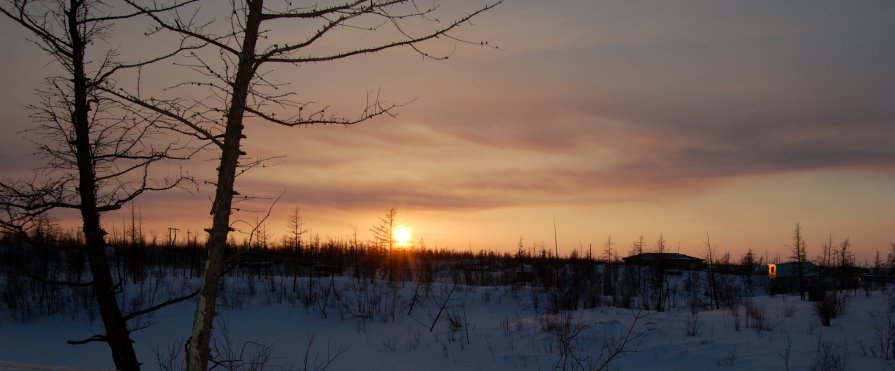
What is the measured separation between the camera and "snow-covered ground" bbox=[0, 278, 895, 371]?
33.5ft

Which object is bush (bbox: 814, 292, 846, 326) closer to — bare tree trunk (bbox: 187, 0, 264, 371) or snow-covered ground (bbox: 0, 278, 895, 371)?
snow-covered ground (bbox: 0, 278, 895, 371)

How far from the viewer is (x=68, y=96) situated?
6.19 meters

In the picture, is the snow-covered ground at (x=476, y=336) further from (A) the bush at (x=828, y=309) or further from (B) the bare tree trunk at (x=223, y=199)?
(B) the bare tree trunk at (x=223, y=199)

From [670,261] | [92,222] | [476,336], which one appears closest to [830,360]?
[476,336]

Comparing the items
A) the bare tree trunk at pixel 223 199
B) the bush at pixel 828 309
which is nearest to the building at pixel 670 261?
the bush at pixel 828 309

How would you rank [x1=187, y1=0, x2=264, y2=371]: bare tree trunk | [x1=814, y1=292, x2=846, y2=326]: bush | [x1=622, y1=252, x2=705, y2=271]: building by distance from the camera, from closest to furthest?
[x1=187, y1=0, x2=264, y2=371]: bare tree trunk < [x1=814, y1=292, x2=846, y2=326]: bush < [x1=622, y1=252, x2=705, y2=271]: building

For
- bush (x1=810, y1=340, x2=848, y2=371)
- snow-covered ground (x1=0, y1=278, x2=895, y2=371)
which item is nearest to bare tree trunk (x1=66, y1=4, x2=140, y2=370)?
snow-covered ground (x1=0, y1=278, x2=895, y2=371)

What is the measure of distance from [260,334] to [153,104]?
13666 millimetres

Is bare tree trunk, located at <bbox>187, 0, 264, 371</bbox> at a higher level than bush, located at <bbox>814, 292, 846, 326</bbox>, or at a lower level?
higher

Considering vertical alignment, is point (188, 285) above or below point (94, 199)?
below

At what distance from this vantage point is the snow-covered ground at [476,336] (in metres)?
10.2

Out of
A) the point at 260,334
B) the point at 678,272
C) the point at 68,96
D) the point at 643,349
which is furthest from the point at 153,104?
the point at 678,272

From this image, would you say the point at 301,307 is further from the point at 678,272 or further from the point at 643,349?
the point at 678,272

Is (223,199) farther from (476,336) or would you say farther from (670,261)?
(670,261)
